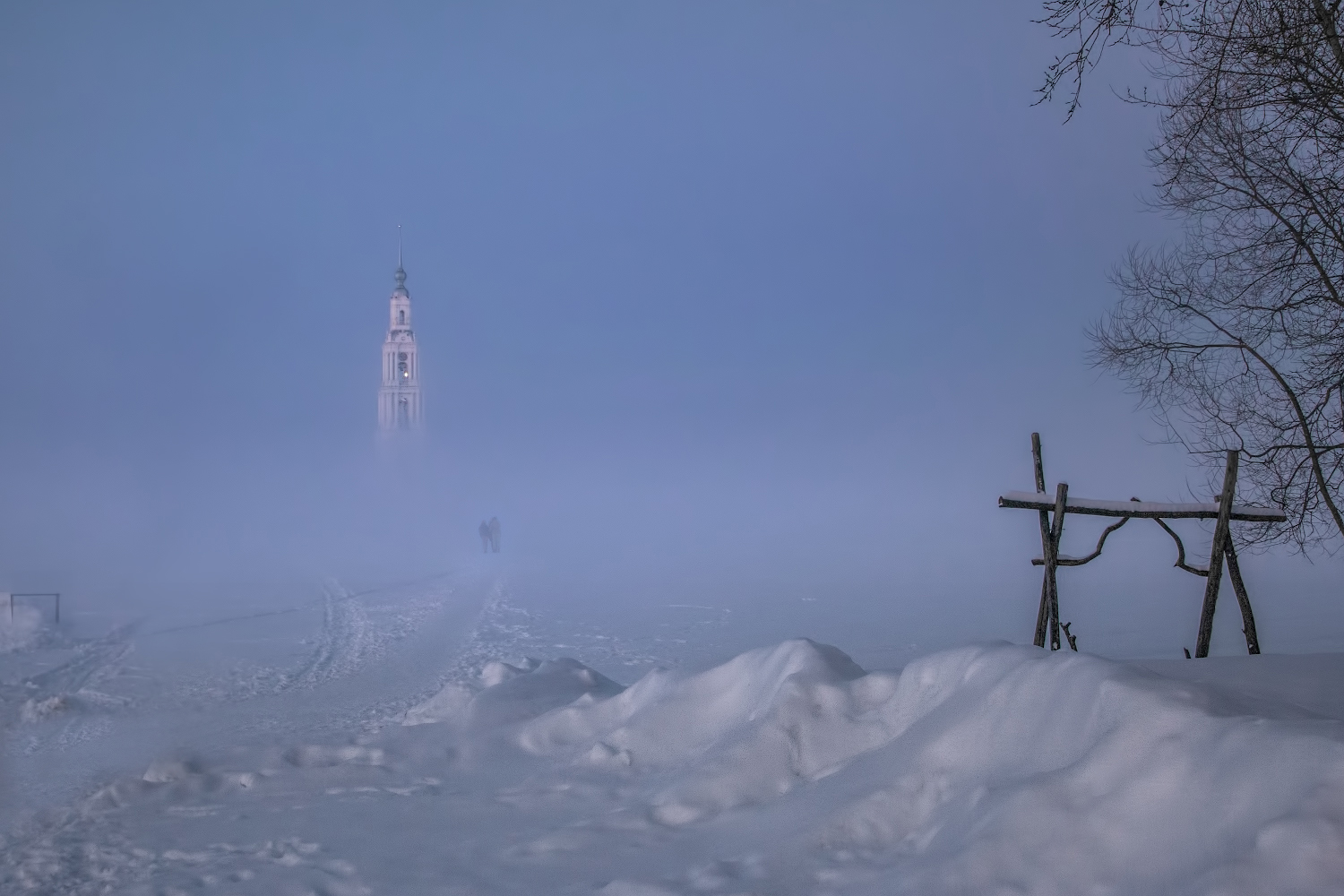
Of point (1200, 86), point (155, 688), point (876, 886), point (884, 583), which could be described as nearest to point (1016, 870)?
point (876, 886)

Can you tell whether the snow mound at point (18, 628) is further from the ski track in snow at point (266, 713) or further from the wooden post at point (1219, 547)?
the wooden post at point (1219, 547)

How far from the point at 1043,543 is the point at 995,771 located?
4.66 metres

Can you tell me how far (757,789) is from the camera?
5488 millimetres

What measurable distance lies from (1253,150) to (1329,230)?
1.09 m

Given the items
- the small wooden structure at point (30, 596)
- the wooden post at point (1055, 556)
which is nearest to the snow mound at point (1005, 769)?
the wooden post at point (1055, 556)

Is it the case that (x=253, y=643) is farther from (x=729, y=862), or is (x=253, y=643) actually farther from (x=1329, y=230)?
(x=1329, y=230)

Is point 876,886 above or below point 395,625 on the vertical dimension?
above

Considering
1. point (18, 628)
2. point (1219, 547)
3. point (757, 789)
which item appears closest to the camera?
point (757, 789)

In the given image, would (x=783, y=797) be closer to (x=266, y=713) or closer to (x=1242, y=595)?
(x=1242, y=595)

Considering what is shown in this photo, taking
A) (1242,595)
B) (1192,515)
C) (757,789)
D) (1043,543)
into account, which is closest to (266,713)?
(757,789)

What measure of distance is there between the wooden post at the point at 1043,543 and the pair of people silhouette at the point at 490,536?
35632 millimetres

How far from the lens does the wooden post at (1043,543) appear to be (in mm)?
8547

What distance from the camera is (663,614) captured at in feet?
70.4

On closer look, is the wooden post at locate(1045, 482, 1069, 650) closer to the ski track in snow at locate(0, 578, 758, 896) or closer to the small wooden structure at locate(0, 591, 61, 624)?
the ski track in snow at locate(0, 578, 758, 896)
